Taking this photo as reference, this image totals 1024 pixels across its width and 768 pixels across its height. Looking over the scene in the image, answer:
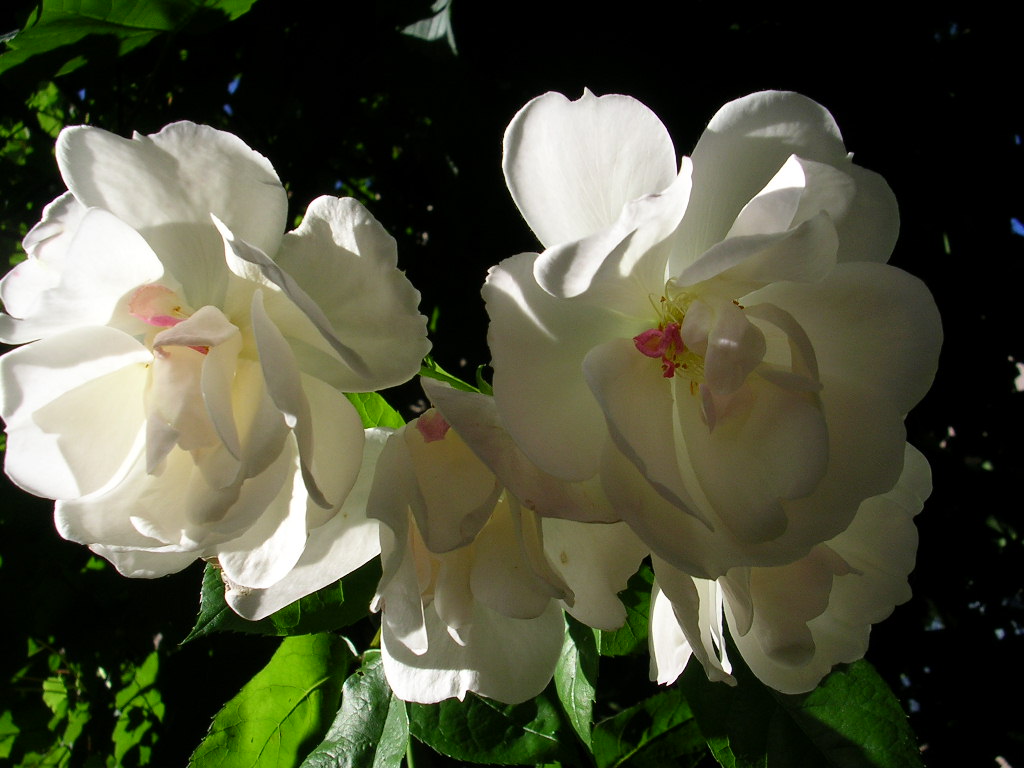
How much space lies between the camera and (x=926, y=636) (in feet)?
5.19

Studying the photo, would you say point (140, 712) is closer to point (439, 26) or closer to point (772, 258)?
point (439, 26)

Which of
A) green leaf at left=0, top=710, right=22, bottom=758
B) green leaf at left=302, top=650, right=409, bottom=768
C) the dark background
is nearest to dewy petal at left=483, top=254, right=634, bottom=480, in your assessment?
green leaf at left=302, top=650, right=409, bottom=768

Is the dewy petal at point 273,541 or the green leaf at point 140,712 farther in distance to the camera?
the green leaf at point 140,712

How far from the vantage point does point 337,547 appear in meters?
0.65

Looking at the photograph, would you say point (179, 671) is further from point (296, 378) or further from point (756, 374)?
point (756, 374)

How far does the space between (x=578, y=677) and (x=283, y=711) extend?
331 mm

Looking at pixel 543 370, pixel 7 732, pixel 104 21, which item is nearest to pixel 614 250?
pixel 543 370

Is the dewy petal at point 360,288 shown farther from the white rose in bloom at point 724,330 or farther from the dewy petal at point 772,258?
the dewy petal at point 772,258

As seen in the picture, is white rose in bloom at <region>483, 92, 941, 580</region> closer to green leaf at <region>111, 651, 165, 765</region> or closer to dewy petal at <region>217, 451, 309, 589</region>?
dewy petal at <region>217, 451, 309, 589</region>

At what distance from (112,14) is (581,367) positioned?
840mm

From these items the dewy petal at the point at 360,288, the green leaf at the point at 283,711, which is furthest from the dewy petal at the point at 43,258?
the green leaf at the point at 283,711

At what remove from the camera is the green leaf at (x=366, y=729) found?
808mm

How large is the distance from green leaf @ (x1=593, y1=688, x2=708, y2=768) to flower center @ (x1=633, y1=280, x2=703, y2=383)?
49cm

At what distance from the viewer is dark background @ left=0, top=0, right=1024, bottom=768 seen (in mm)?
1068
